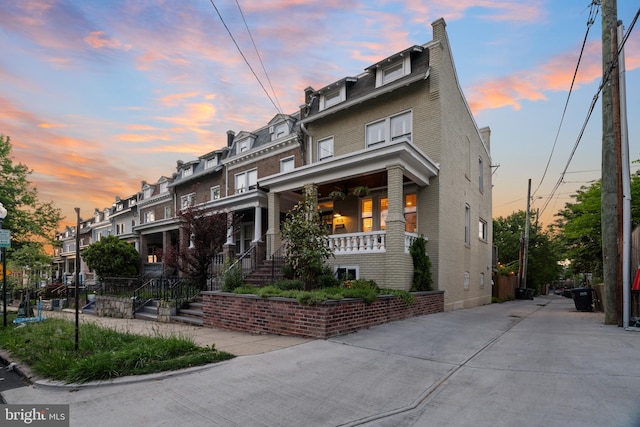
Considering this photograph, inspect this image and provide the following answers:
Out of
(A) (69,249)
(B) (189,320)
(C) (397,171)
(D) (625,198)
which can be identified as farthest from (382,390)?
(A) (69,249)

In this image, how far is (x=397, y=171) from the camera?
37.1 feet

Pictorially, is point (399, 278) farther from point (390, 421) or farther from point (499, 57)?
point (499, 57)

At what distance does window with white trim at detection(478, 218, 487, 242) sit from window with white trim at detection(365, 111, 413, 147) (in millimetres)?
8188

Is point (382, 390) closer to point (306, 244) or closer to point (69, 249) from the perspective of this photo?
point (306, 244)

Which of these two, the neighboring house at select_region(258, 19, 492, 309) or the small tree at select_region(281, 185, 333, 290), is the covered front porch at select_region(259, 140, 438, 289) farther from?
the small tree at select_region(281, 185, 333, 290)

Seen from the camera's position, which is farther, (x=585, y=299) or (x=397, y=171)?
(x=585, y=299)

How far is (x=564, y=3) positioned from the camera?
10.7 meters

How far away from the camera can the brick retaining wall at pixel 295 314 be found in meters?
7.74

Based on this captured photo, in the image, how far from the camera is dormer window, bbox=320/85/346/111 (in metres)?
16.4

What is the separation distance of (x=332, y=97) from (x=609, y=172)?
35.9ft

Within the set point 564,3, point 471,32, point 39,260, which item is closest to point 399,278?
point 471,32
